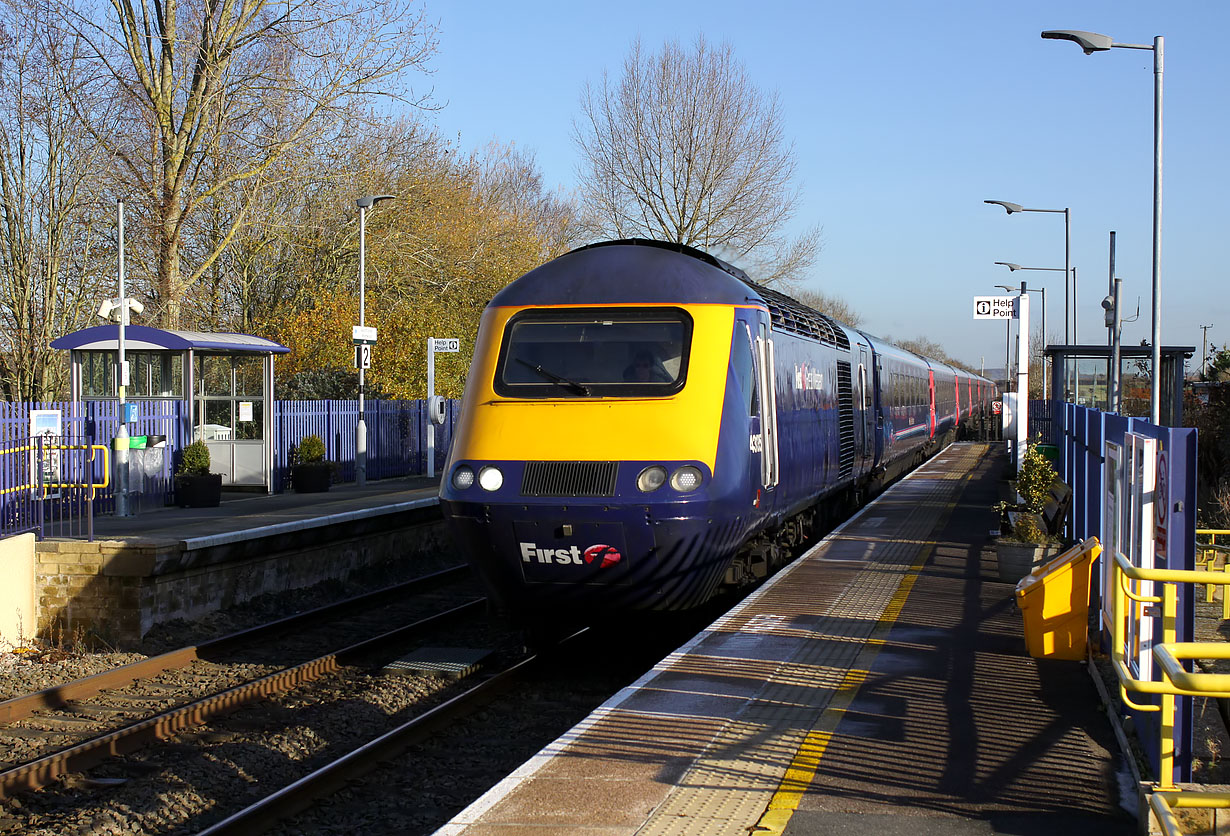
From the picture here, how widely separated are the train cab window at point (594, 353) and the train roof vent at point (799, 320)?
1742mm

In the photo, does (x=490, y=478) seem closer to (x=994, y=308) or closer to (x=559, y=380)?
(x=559, y=380)

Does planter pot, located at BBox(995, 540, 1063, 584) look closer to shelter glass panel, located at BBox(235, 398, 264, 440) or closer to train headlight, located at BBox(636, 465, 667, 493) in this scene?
train headlight, located at BBox(636, 465, 667, 493)

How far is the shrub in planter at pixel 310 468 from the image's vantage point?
22.1 meters

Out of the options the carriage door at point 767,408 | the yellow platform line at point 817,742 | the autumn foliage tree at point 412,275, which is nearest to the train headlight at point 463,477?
the carriage door at point 767,408

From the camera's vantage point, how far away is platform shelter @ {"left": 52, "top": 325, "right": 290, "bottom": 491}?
18922 mm

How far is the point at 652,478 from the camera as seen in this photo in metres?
9.05

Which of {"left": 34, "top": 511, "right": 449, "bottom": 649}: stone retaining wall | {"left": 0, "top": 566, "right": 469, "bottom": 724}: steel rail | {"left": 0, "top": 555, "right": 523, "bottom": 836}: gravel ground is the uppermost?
{"left": 34, "top": 511, "right": 449, "bottom": 649}: stone retaining wall

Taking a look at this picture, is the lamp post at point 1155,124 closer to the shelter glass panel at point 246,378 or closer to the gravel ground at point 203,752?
the gravel ground at point 203,752

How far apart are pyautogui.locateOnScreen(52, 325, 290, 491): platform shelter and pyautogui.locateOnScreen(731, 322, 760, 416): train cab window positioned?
11912mm

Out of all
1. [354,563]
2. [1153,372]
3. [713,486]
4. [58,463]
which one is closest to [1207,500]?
[1153,372]

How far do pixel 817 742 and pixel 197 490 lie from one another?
1458 cm

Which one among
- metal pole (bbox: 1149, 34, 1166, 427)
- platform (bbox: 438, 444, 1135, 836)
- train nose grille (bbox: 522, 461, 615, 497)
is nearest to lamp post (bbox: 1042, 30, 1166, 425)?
metal pole (bbox: 1149, 34, 1166, 427)

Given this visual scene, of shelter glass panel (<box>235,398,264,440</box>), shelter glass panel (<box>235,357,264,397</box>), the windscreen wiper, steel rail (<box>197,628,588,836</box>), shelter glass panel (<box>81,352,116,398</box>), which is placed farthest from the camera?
shelter glass panel (<box>235,357,264,397</box>)

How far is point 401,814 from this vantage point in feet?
23.5
